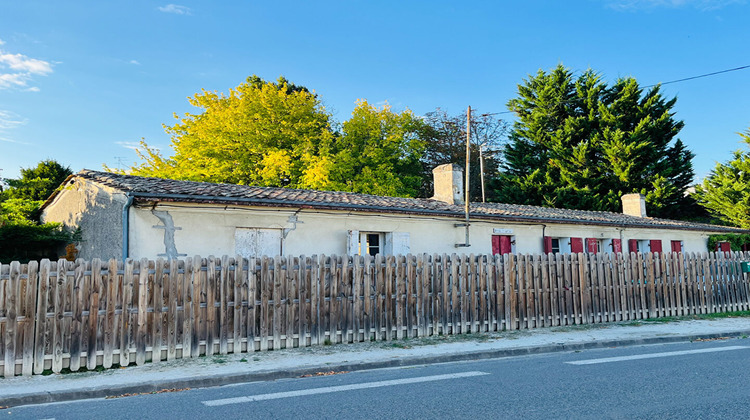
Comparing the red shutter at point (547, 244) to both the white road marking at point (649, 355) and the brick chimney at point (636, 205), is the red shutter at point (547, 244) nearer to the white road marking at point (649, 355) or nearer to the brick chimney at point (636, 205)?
the white road marking at point (649, 355)

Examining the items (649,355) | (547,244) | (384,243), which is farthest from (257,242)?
(547,244)

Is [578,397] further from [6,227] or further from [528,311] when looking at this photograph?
[6,227]

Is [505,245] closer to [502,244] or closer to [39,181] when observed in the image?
[502,244]

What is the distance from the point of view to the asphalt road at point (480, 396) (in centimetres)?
457

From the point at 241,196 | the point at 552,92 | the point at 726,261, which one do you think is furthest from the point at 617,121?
the point at 241,196

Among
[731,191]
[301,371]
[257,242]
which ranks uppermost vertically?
[731,191]

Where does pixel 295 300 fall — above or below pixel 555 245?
below

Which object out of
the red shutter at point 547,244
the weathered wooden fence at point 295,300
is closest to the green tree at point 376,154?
the red shutter at point 547,244

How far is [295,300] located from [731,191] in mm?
32928

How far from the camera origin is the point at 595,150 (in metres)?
36.7

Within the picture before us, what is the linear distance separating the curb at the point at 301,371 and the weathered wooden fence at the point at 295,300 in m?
1.28

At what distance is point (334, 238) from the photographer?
1273cm

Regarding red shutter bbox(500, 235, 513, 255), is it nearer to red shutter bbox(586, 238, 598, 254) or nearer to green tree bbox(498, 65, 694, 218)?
red shutter bbox(586, 238, 598, 254)

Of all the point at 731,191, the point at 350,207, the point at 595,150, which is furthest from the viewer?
the point at 595,150
